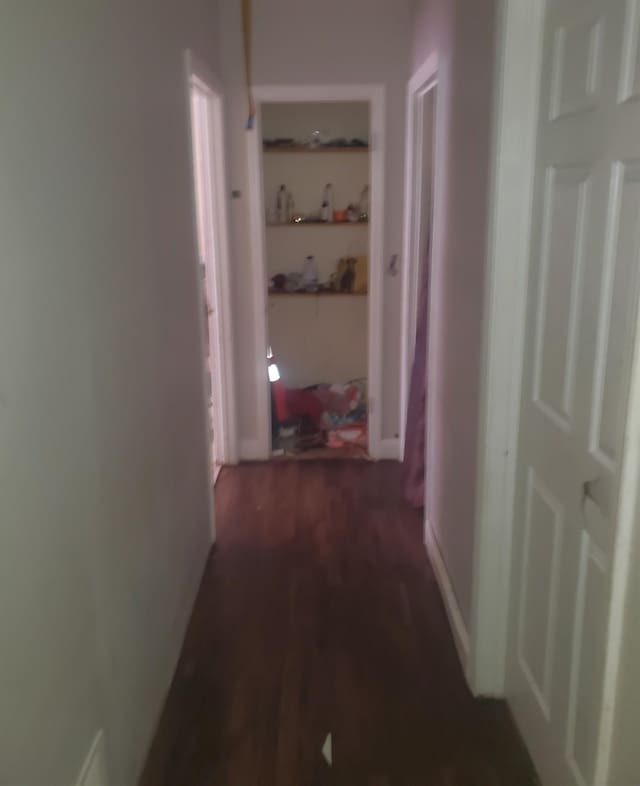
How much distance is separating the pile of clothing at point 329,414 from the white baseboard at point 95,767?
3.00 metres

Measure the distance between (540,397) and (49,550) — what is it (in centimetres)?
127

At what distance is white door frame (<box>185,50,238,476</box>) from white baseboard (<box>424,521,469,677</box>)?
4.87 feet

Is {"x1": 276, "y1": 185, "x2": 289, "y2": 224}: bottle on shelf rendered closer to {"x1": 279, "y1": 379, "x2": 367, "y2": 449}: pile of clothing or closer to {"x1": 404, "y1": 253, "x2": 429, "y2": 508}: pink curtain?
{"x1": 279, "y1": 379, "x2": 367, "y2": 449}: pile of clothing

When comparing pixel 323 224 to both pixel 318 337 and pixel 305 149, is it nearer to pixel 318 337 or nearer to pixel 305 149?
pixel 305 149

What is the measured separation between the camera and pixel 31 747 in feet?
4.20

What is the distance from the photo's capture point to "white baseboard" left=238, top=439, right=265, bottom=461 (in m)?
4.45

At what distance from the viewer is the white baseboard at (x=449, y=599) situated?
2477mm

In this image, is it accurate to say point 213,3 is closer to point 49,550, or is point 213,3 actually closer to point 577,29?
point 577,29

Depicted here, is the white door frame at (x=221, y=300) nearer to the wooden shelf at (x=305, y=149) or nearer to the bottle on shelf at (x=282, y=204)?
the wooden shelf at (x=305, y=149)

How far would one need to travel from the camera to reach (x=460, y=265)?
2.51 meters

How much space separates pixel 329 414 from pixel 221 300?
51.2 inches

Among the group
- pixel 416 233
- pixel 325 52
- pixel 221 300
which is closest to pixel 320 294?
pixel 221 300

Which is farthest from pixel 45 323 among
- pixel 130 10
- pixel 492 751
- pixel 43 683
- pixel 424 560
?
pixel 424 560

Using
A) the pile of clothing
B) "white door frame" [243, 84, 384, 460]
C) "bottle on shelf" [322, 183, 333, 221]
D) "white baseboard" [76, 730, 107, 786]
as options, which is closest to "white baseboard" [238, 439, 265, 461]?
"white door frame" [243, 84, 384, 460]
